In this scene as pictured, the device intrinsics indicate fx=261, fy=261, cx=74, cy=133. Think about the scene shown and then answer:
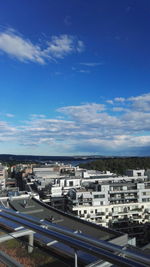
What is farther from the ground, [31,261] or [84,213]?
[31,261]

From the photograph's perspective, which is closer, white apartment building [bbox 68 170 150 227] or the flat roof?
the flat roof

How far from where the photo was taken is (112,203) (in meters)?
21.1

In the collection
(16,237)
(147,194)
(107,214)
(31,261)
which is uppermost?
(16,237)

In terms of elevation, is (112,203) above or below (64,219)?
below

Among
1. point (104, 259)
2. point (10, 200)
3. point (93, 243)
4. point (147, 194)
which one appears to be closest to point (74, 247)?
point (93, 243)

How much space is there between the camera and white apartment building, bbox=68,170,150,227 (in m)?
19.8

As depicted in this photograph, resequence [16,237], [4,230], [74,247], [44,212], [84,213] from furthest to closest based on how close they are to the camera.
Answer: [84,213] → [44,212] → [4,230] → [16,237] → [74,247]

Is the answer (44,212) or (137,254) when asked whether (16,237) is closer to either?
(137,254)

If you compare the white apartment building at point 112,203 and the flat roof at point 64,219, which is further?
the white apartment building at point 112,203

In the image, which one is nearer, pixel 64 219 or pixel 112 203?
pixel 64 219

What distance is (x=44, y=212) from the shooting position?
1377cm

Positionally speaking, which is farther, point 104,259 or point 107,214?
point 107,214

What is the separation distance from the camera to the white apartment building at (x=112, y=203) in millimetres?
19828

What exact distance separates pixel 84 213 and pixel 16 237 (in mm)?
18774
